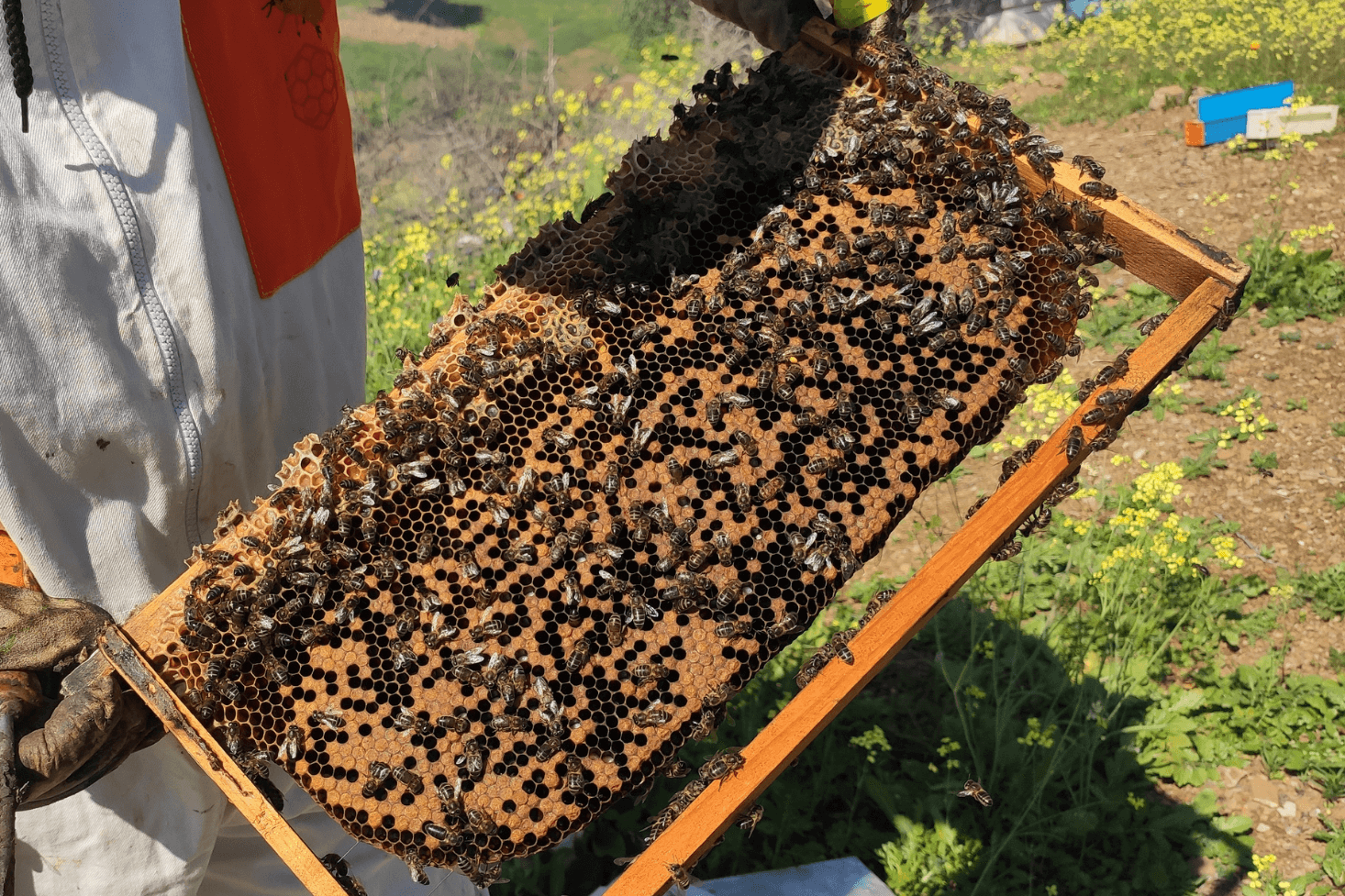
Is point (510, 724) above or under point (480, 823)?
above

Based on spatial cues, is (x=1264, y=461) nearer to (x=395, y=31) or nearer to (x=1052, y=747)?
(x=1052, y=747)

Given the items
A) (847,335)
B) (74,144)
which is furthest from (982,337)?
(74,144)

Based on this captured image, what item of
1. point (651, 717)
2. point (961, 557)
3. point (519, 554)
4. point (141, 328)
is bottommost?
point (651, 717)

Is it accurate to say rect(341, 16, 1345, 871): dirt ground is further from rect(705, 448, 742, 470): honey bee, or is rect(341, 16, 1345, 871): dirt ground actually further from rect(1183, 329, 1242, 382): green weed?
rect(705, 448, 742, 470): honey bee

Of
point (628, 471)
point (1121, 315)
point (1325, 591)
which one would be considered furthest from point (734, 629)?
point (1121, 315)

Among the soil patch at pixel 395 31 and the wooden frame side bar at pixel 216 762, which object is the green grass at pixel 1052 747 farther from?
the soil patch at pixel 395 31

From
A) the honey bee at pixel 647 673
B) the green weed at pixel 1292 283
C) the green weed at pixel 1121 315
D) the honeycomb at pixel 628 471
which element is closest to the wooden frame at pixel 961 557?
the honeycomb at pixel 628 471

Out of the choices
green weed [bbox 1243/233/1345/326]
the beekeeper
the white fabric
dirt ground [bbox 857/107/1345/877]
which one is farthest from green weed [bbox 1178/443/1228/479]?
the white fabric

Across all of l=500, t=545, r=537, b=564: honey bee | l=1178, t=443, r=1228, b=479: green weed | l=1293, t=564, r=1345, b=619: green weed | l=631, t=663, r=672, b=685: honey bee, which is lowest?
l=1293, t=564, r=1345, b=619: green weed
